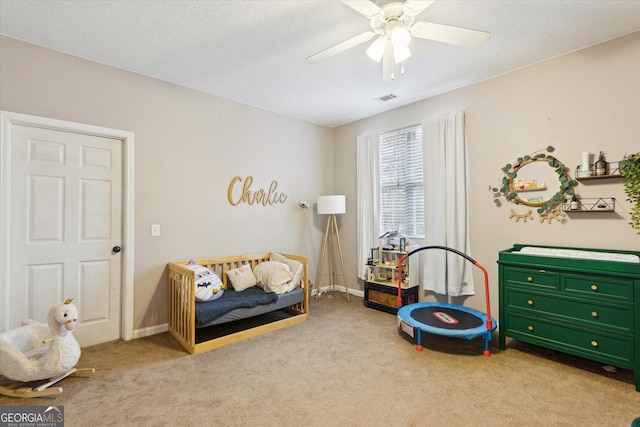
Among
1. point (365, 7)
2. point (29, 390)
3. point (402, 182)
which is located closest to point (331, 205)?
point (402, 182)

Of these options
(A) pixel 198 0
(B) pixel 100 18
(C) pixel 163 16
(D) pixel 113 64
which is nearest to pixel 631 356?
(A) pixel 198 0

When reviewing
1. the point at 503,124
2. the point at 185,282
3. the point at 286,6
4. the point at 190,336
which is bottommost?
→ the point at 190,336

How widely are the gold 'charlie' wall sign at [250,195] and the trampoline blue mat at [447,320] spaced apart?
220 cm

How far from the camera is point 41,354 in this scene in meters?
2.21

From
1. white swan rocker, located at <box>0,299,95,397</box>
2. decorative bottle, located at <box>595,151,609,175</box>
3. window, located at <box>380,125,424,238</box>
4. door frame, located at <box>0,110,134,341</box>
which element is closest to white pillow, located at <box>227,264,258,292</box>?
door frame, located at <box>0,110,134,341</box>

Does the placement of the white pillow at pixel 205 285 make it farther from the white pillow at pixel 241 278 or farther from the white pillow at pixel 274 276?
the white pillow at pixel 274 276

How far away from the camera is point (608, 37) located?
252 cm

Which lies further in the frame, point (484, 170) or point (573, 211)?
point (484, 170)

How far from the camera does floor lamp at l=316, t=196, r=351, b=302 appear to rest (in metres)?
4.33

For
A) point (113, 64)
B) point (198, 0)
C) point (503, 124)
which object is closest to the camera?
point (198, 0)

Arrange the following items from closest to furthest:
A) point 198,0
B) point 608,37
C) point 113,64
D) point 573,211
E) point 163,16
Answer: point 198,0
point 163,16
point 608,37
point 573,211
point 113,64

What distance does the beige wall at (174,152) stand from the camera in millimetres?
2660

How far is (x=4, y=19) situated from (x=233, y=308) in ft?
9.53

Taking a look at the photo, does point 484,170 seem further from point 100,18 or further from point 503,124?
point 100,18
